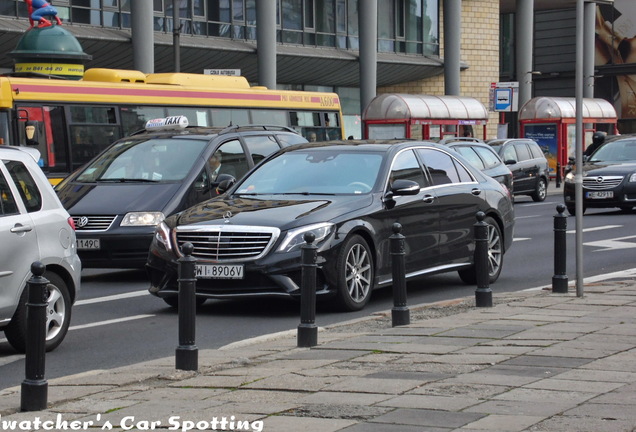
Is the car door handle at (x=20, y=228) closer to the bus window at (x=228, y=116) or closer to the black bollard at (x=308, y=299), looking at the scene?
the black bollard at (x=308, y=299)

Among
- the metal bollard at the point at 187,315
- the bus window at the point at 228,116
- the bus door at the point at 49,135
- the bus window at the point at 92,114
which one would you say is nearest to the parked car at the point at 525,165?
the bus window at the point at 228,116

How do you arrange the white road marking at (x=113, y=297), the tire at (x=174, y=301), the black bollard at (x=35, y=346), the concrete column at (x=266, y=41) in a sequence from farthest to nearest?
the concrete column at (x=266, y=41), the white road marking at (x=113, y=297), the tire at (x=174, y=301), the black bollard at (x=35, y=346)

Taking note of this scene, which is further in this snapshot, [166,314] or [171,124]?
[171,124]

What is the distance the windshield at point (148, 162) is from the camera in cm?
1538

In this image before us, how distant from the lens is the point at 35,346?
6793 mm

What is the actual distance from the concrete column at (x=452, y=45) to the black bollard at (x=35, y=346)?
5044 centimetres

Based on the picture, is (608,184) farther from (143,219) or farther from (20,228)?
(20,228)

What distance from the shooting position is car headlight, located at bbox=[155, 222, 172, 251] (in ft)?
38.1

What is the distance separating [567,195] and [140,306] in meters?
15.4

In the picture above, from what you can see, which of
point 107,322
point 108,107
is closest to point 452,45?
point 108,107

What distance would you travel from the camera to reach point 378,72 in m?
56.9

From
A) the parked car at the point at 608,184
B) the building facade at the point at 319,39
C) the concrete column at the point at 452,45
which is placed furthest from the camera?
the concrete column at the point at 452,45

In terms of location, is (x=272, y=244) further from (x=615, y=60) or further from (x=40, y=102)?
(x=615, y=60)

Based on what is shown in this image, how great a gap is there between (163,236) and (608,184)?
15.8 m
